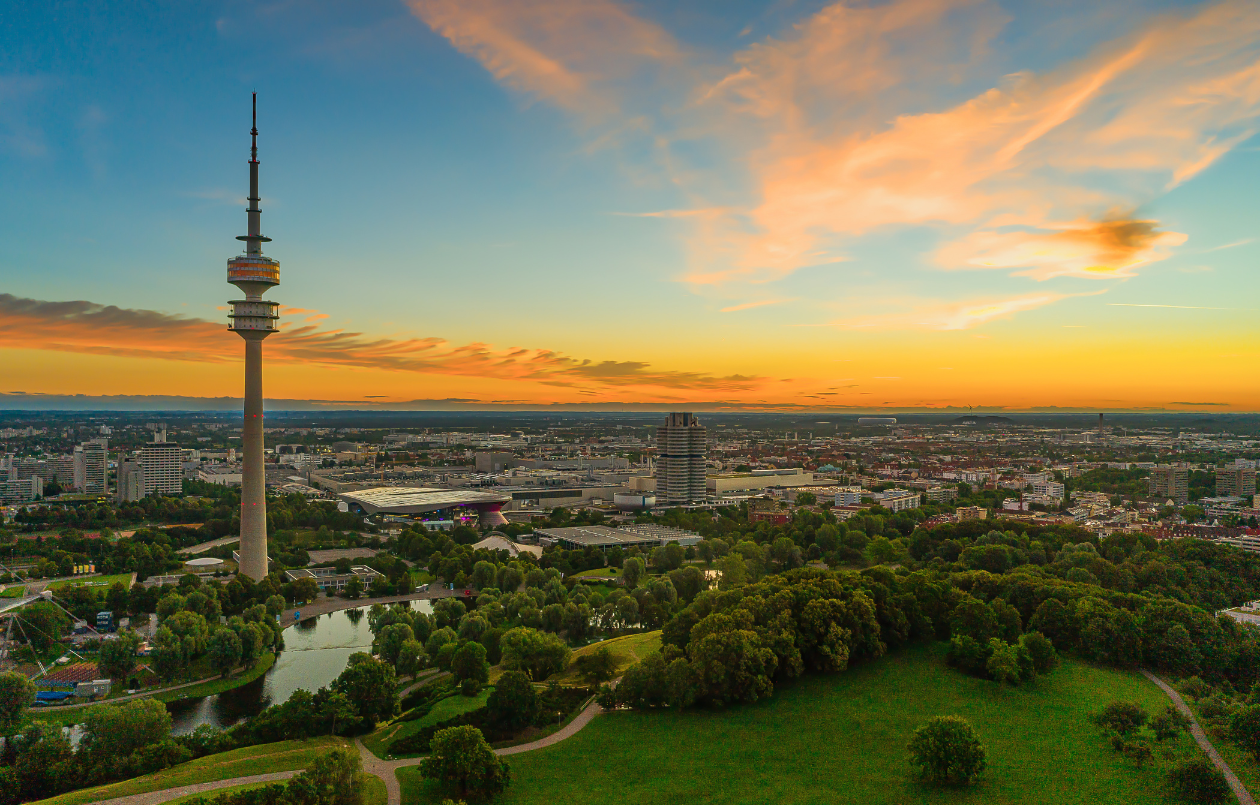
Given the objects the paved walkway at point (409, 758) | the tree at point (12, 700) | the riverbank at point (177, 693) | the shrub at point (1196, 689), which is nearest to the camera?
the paved walkway at point (409, 758)

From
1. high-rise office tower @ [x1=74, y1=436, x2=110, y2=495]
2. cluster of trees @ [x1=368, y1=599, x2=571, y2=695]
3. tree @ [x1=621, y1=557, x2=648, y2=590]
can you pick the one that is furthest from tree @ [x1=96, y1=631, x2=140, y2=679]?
high-rise office tower @ [x1=74, y1=436, x2=110, y2=495]

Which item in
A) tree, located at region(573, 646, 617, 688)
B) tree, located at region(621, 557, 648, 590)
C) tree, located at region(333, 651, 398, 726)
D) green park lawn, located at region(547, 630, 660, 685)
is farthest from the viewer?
tree, located at region(621, 557, 648, 590)

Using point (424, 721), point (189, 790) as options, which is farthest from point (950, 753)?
point (189, 790)

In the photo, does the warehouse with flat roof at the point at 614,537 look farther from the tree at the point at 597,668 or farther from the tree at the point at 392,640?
the tree at the point at 597,668

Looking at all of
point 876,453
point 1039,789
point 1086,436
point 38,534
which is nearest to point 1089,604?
point 1039,789

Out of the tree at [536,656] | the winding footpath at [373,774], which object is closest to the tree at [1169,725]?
the winding footpath at [373,774]

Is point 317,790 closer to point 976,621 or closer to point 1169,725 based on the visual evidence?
point 1169,725

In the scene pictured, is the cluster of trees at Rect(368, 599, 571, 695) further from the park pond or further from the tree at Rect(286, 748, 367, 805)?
the tree at Rect(286, 748, 367, 805)
